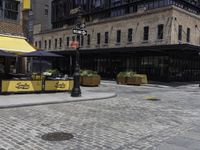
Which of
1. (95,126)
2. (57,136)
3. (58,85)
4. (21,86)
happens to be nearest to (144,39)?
(58,85)

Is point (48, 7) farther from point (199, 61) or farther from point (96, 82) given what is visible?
point (96, 82)

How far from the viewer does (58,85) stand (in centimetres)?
1928

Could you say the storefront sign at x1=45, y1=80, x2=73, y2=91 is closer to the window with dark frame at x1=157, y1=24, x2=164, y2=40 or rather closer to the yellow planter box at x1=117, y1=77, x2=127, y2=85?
the yellow planter box at x1=117, y1=77, x2=127, y2=85

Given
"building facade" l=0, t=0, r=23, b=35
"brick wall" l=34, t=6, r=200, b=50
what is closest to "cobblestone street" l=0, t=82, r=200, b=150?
"building facade" l=0, t=0, r=23, b=35


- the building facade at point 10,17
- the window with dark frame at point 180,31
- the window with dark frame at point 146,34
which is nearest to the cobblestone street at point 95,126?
the building facade at point 10,17

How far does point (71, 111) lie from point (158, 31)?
27410 millimetres

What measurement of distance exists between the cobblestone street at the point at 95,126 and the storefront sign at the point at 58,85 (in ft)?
16.5

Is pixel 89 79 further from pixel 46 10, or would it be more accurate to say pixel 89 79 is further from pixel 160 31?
pixel 46 10

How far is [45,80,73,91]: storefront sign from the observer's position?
18.8 metres

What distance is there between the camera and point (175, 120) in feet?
36.5

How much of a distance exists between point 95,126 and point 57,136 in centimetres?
170

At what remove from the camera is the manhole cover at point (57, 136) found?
7909 mm

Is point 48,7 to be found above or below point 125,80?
above

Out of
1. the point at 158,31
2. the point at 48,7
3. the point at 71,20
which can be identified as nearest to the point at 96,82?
the point at 158,31
